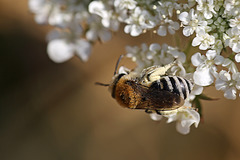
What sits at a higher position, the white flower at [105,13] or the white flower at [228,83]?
the white flower at [105,13]

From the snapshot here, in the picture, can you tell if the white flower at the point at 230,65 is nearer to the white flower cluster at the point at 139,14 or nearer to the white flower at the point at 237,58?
the white flower at the point at 237,58

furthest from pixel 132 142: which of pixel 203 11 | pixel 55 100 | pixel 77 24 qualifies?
pixel 203 11

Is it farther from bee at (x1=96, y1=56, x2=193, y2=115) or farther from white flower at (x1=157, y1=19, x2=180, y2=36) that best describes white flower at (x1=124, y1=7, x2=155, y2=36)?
bee at (x1=96, y1=56, x2=193, y2=115)

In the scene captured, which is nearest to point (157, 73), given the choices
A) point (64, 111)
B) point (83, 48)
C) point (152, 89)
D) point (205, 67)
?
point (152, 89)

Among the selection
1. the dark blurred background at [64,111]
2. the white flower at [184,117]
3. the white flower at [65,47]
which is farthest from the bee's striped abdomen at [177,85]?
the dark blurred background at [64,111]

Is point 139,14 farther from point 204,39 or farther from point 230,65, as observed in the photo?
point 230,65

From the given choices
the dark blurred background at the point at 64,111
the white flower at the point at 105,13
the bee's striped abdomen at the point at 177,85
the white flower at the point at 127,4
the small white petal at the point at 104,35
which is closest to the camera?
the bee's striped abdomen at the point at 177,85

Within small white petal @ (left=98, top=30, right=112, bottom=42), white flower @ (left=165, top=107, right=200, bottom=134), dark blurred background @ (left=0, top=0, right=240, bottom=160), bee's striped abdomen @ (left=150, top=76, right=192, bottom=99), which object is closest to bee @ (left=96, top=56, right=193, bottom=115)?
bee's striped abdomen @ (left=150, top=76, right=192, bottom=99)
